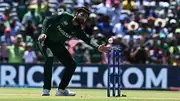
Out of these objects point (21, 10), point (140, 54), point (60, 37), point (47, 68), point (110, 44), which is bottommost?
point (140, 54)

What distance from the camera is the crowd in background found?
20.4 meters

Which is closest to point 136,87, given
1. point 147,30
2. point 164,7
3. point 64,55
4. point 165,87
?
point 165,87

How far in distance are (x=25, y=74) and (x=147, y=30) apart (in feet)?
16.2

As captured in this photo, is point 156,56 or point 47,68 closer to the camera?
point 47,68

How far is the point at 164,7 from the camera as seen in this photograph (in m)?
23.4

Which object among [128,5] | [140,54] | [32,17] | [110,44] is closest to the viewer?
[110,44]

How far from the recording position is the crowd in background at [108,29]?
66.8 ft

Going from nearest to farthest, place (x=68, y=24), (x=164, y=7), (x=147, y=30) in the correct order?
(x=68, y=24)
(x=147, y=30)
(x=164, y=7)

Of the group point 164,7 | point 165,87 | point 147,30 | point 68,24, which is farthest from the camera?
point 164,7

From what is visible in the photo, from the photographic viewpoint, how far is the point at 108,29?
22.1 metres

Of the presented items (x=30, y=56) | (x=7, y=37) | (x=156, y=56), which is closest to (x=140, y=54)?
(x=156, y=56)

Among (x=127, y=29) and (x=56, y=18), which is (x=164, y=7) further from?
(x=56, y=18)

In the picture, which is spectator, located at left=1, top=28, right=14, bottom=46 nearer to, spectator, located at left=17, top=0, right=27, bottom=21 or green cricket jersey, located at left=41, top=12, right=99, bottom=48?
spectator, located at left=17, top=0, right=27, bottom=21

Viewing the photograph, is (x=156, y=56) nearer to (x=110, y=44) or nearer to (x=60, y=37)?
(x=110, y=44)
